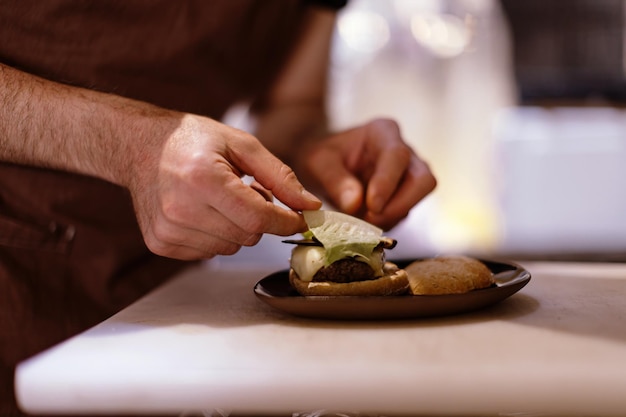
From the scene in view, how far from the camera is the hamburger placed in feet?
2.89

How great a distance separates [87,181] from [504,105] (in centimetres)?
259

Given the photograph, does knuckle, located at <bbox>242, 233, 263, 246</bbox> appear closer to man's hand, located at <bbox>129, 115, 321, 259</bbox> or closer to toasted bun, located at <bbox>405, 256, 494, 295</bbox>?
man's hand, located at <bbox>129, 115, 321, 259</bbox>

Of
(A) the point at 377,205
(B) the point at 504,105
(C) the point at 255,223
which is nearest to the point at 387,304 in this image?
(C) the point at 255,223

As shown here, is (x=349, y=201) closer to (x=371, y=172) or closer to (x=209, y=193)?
(x=371, y=172)

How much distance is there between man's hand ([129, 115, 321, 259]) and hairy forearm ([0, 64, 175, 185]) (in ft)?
0.15

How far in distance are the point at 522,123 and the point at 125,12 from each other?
264 cm

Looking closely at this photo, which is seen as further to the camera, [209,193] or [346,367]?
[209,193]

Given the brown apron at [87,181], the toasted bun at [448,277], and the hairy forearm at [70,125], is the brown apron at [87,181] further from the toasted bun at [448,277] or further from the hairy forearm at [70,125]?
the toasted bun at [448,277]

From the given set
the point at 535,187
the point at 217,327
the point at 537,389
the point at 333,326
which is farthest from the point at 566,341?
the point at 535,187

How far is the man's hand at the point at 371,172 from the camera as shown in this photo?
1.10m

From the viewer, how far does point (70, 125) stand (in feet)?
3.20

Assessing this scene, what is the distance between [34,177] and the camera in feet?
3.78

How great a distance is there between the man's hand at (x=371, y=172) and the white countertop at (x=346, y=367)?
27cm

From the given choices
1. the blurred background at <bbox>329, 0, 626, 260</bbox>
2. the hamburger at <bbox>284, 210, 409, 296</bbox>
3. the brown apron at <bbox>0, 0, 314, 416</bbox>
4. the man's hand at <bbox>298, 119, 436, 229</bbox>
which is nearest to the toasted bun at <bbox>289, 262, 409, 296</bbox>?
the hamburger at <bbox>284, 210, 409, 296</bbox>
